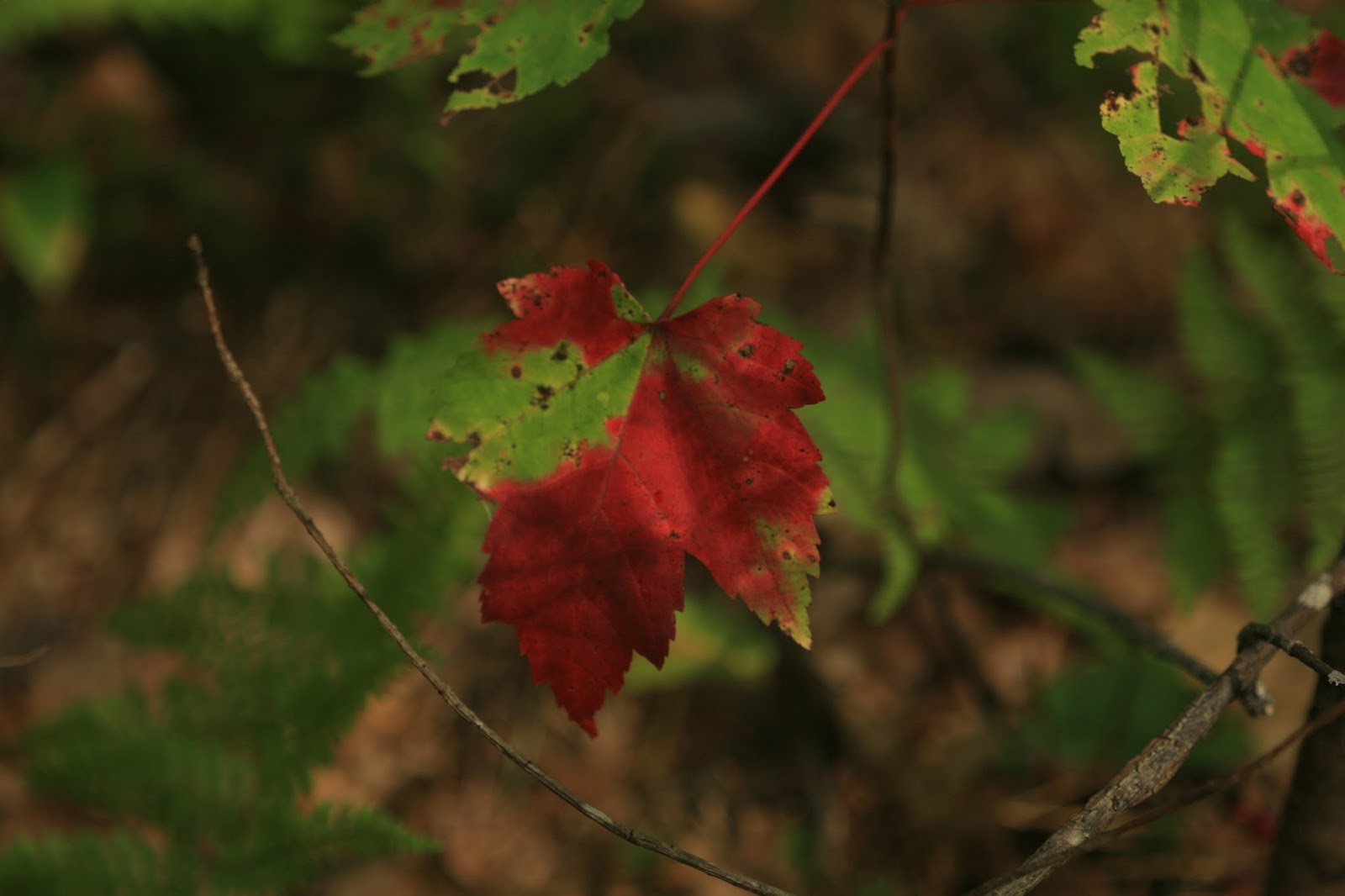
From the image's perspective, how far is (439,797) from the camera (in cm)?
217

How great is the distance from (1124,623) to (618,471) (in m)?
0.91

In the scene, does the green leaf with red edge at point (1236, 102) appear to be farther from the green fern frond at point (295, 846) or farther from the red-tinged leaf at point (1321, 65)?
the green fern frond at point (295, 846)

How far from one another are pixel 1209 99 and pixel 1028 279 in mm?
2321

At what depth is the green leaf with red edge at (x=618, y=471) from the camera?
0.88 metres

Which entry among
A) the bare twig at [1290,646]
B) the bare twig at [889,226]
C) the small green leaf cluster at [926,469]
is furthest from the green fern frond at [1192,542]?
the bare twig at [1290,646]

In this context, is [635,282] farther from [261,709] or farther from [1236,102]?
[1236,102]

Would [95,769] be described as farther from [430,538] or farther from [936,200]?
[936,200]

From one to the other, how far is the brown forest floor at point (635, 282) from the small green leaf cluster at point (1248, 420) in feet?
1.13

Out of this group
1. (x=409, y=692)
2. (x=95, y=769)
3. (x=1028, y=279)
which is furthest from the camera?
(x=1028, y=279)

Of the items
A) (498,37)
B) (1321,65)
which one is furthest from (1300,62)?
(498,37)

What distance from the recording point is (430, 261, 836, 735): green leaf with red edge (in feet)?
2.89

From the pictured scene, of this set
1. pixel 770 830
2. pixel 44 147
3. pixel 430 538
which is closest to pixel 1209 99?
pixel 430 538

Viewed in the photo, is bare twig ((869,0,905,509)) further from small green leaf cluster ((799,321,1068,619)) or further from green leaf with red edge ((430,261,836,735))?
green leaf with red edge ((430,261,836,735))

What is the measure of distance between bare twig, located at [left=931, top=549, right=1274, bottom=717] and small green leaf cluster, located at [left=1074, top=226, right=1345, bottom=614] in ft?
1.40
